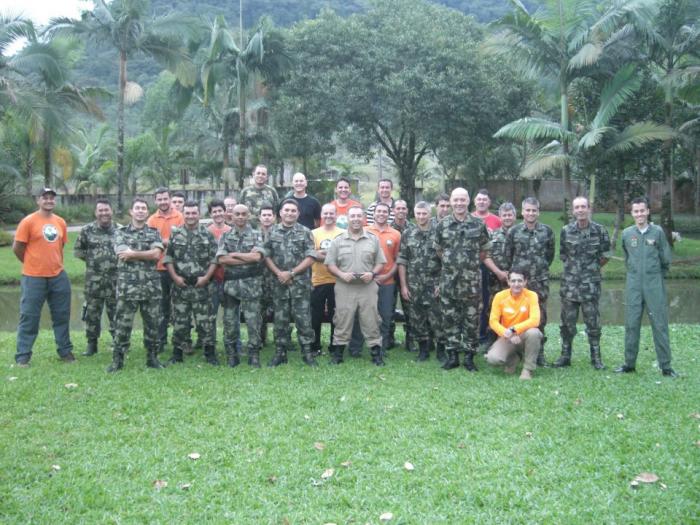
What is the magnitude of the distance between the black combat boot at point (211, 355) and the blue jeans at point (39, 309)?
60.8 inches

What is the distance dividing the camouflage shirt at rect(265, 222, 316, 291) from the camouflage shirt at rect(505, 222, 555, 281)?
2186 millimetres

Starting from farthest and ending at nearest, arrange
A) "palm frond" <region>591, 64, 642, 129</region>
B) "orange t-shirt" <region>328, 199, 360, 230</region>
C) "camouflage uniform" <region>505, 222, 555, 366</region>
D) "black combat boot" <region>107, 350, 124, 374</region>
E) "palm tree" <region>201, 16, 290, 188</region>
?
"palm tree" <region>201, 16, 290, 188</region> → "palm frond" <region>591, 64, 642, 129</region> → "orange t-shirt" <region>328, 199, 360, 230</region> → "camouflage uniform" <region>505, 222, 555, 366</region> → "black combat boot" <region>107, 350, 124, 374</region>

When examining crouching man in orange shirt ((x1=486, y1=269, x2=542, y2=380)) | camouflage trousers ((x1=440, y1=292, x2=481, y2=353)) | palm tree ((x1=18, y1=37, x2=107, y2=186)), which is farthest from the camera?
palm tree ((x1=18, y1=37, x2=107, y2=186))

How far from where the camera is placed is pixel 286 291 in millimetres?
7703

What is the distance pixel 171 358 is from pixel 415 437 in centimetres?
352

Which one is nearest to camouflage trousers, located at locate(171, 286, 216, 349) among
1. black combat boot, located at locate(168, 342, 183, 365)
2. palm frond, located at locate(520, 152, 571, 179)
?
black combat boot, located at locate(168, 342, 183, 365)

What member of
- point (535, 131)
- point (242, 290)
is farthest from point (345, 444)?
point (535, 131)

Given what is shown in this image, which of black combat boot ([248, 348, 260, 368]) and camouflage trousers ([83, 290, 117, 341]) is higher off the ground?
camouflage trousers ([83, 290, 117, 341])

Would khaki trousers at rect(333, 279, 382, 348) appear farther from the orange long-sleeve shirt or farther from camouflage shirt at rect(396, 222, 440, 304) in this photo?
the orange long-sleeve shirt

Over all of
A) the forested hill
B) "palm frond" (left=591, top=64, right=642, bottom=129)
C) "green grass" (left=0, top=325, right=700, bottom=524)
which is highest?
the forested hill

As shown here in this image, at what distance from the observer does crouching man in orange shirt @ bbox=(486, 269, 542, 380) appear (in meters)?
7.12

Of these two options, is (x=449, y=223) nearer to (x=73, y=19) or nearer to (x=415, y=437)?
(x=415, y=437)

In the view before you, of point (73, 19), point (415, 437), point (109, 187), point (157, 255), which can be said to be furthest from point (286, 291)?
point (109, 187)

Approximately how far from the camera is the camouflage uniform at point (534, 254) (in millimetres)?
7746
